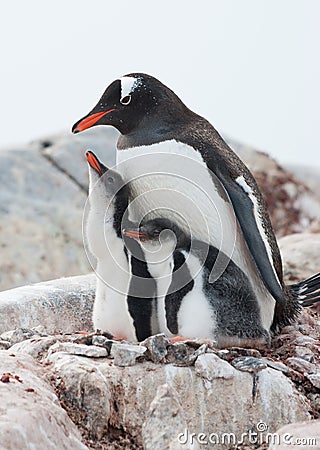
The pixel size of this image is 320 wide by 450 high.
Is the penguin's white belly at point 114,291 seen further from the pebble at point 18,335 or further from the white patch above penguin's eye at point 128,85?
the white patch above penguin's eye at point 128,85

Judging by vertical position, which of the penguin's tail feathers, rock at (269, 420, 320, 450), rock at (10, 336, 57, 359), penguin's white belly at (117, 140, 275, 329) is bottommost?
the penguin's tail feathers

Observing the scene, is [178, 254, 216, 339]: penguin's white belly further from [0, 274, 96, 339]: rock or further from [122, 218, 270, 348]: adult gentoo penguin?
[0, 274, 96, 339]: rock

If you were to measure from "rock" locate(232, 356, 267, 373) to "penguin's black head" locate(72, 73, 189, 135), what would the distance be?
0.94 metres

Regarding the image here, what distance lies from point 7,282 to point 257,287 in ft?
20.4

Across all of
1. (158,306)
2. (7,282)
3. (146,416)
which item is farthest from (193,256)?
(7,282)

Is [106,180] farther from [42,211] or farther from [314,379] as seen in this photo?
[42,211]

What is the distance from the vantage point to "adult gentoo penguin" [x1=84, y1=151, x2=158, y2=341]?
315 cm

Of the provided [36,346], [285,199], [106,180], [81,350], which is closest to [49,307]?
[106,180]

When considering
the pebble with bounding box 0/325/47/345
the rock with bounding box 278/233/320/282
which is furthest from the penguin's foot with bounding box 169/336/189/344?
the rock with bounding box 278/233/320/282

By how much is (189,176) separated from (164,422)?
3.32 ft

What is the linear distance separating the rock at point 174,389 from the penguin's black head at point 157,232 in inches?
20.4

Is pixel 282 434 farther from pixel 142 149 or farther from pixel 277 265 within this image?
pixel 142 149

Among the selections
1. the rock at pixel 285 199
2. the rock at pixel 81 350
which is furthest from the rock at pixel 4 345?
the rock at pixel 285 199

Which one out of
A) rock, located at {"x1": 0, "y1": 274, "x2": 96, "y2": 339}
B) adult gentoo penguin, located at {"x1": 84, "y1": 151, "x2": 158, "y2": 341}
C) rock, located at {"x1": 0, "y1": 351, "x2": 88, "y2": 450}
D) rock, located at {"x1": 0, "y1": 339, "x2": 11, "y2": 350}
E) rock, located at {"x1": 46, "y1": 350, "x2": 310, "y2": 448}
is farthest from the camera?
rock, located at {"x1": 0, "y1": 274, "x2": 96, "y2": 339}
